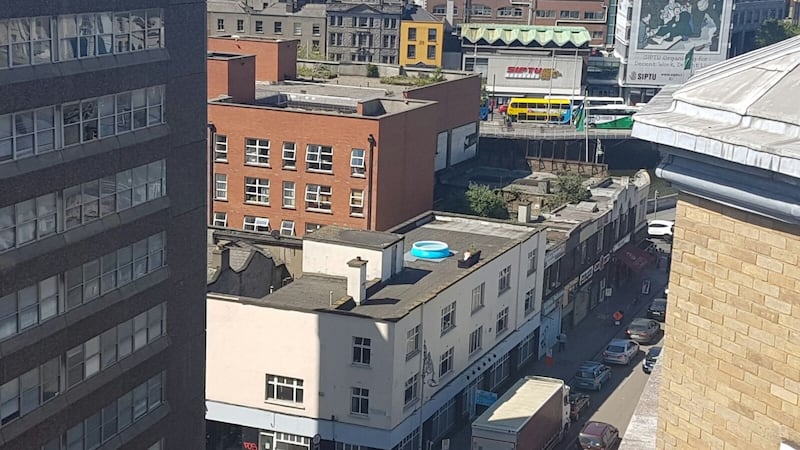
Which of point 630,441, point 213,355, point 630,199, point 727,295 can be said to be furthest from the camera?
point 630,199

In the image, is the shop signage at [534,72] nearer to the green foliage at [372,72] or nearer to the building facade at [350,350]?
the green foliage at [372,72]

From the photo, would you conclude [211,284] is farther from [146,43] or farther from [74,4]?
[74,4]

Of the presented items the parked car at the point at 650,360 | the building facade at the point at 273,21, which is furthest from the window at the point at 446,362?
the building facade at the point at 273,21

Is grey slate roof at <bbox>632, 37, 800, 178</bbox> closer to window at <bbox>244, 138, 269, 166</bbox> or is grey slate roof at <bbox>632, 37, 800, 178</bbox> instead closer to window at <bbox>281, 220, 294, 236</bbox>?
window at <bbox>281, 220, 294, 236</bbox>

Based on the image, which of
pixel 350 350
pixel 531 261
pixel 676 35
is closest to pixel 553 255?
pixel 531 261

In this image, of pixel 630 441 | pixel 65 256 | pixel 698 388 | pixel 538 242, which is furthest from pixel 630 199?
pixel 698 388

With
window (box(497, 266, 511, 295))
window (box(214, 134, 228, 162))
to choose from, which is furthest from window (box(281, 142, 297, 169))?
window (box(497, 266, 511, 295))

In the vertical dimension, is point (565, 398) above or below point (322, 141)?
below

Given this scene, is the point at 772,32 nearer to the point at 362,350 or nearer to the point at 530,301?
the point at 530,301
